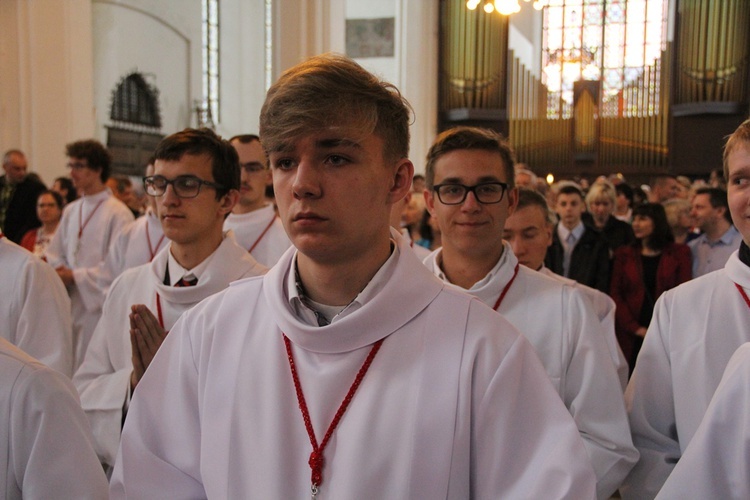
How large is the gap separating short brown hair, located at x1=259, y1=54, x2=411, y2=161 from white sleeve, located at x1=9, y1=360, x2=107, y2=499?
30.5 inches

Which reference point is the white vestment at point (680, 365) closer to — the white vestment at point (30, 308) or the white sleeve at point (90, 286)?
the white vestment at point (30, 308)

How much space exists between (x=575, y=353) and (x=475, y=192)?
666mm

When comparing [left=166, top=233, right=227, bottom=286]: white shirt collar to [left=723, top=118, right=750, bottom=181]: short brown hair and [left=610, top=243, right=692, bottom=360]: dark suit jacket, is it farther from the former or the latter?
[left=610, top=243, right=692, bottom=360]: dark suit jacket

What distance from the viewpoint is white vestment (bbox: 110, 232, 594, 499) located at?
5.52ft

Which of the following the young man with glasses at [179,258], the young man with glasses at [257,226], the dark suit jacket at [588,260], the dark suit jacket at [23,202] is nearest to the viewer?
the young man with glasses at [179,258]

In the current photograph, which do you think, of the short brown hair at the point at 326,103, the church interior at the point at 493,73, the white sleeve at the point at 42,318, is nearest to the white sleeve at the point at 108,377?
the white sleeve at the point at 42,318

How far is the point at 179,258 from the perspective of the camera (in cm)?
335

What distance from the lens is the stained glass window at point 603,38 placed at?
813 inches

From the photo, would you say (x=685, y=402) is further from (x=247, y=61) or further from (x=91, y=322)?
→ (x=247, y=61)

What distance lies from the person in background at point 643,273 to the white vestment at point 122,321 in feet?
11.4

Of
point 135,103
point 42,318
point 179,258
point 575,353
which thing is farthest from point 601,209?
point 135,103

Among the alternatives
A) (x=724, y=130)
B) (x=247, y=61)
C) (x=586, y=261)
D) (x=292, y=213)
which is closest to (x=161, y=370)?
(x=292, y=213)

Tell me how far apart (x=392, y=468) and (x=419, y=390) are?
0.55ft

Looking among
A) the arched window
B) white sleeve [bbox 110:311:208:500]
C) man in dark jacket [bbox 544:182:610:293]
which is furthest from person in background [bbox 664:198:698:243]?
the arched window
